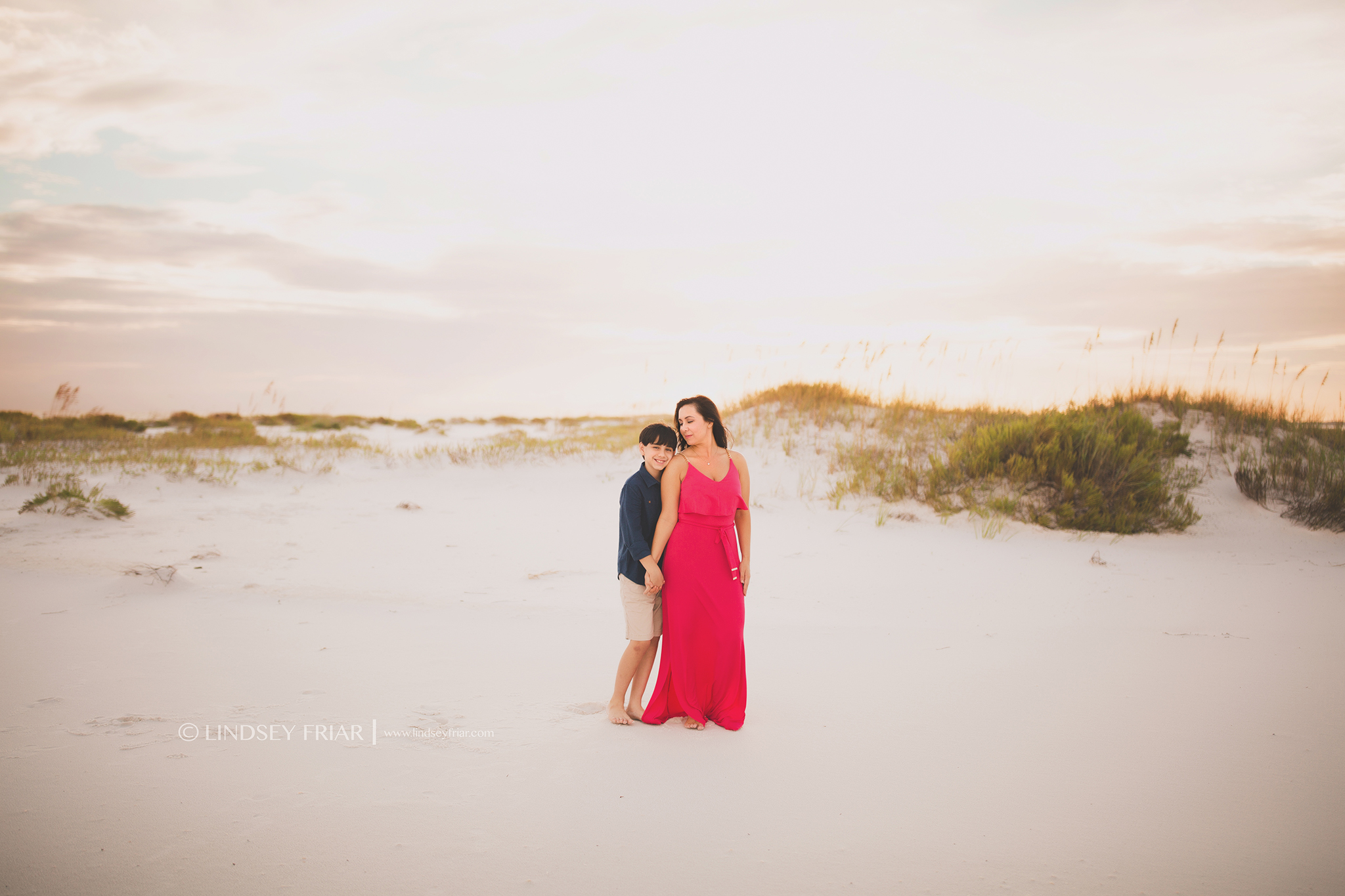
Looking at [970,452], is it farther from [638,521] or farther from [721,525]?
[638,521]

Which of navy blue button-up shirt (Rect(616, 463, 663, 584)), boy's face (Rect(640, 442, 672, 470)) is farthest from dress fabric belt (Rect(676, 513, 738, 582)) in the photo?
boy's face (Rect(640, 442, 672, 470))

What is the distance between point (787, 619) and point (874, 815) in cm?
318

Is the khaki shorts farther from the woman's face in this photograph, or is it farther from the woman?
the woman's face

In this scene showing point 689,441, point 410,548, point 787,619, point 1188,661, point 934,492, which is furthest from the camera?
point 934,492

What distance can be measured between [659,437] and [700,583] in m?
0.83

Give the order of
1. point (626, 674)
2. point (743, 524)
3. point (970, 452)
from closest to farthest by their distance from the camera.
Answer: point (626, 674) < point (743, 524) < point (970, 452)

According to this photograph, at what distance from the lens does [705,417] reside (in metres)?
3.77

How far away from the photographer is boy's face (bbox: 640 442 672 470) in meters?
3.64

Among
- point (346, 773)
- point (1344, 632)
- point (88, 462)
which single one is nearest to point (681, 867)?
point (346, 773)

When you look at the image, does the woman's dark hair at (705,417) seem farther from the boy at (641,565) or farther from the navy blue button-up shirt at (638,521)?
the navy blue button-up shirt at (638,521)

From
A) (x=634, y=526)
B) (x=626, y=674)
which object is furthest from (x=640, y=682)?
(x=634, y=526)

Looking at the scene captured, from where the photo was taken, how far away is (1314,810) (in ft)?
9.95

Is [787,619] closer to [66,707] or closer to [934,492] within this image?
[934,492]

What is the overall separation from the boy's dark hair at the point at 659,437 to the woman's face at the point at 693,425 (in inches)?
2.9
